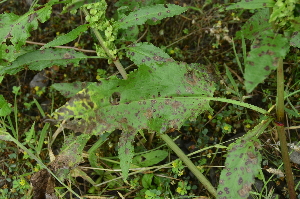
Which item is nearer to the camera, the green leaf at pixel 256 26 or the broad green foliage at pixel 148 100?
the green leaf at pixel 256 26

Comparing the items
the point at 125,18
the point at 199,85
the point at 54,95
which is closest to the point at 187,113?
the point at 199,85

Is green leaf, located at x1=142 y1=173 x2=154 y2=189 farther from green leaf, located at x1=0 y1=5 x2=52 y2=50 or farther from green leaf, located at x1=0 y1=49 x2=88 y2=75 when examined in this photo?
green leaf, located at x1=0 y1=5 x2=52 y2=50

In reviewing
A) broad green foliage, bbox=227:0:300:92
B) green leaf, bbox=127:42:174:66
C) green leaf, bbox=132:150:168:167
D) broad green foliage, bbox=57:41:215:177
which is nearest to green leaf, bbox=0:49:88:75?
green leaf, bbox=127:42:174:66

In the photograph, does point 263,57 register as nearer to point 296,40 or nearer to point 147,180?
point 296,40

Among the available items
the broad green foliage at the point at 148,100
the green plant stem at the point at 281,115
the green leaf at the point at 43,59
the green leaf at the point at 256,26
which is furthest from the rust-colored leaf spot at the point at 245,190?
the green leaf at the point at 43,59

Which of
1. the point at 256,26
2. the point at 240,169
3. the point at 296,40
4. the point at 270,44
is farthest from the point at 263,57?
the point at 296,40

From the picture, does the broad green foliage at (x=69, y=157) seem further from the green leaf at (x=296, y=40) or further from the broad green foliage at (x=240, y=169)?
the green leaf at (x=296, y=40)

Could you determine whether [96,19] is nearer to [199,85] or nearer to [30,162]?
[199,85]
